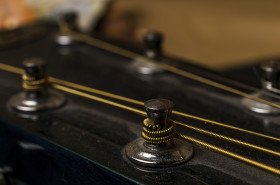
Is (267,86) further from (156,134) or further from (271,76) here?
(156,134)

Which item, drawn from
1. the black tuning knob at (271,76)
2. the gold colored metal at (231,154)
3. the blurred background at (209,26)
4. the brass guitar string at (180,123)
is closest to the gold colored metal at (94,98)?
the brass guitar string at (180,123)

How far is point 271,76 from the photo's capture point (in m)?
0.84

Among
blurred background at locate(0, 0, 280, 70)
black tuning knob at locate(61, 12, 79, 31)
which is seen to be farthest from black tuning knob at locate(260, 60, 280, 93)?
blurred background at locate(0, 0, 280, 70)

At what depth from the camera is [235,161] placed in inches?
25.8

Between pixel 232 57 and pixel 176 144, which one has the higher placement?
pixel 176 144

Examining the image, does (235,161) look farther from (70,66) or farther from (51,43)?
(51,43)

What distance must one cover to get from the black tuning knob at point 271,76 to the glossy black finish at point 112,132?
58 millimetres

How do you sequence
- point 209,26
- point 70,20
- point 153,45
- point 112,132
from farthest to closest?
point 209,26, point 70,20, point 153,45, point 112,132

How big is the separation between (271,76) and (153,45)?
0.93 feet

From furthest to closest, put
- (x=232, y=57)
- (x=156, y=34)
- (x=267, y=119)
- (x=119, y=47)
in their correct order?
1. (x=232, y=57)
2. (x=119, y=47)
3. (x=156, y=34)
4. (x=267, y=119)

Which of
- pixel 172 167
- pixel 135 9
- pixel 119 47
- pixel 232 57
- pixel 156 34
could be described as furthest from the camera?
pixel 135 9

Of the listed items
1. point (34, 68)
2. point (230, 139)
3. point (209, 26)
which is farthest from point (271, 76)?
point (209, 26)

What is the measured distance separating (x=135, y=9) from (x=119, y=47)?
1.70 meters

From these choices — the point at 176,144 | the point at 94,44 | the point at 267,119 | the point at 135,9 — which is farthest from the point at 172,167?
the point at 135,9
